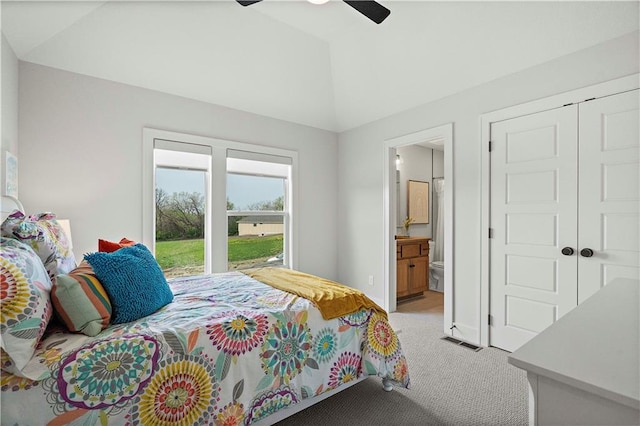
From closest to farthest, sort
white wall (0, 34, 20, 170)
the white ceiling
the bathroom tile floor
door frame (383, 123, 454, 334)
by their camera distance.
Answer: white wall (0, 34, 20, 170) < the white ceiling < door frame (383, 123, 454, 334) < the bathroom tile floor

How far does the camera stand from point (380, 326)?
6.89 feet

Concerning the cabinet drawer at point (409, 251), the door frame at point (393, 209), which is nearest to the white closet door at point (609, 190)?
the door frame at point (393, 209)

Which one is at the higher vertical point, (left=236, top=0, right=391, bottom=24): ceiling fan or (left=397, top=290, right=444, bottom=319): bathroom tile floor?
(left=236, top=0, right=391, bottom=24): ceiling fan

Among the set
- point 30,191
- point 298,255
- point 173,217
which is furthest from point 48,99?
point 298,255

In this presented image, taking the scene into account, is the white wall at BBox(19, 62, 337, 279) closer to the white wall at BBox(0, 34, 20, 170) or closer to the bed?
the white wall at BBox(0, 34, 20, 170)

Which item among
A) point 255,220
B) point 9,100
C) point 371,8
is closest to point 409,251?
point 255,220

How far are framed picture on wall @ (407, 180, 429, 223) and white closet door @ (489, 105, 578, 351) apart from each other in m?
2.50

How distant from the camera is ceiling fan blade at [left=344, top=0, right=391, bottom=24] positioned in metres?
2.03

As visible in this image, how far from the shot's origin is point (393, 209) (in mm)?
3965

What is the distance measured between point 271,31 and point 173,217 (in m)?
2.18

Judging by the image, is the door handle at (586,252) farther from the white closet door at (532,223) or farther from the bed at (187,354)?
the bed at (187,354)

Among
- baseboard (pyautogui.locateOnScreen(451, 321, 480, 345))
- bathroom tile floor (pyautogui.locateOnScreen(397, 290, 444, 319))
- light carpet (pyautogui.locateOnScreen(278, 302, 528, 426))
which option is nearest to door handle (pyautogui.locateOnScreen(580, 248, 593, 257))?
light carpet (pyautogui.locateOnScreen(278, 302, 528, 426))

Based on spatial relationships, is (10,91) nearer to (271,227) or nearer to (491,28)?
(271,227)

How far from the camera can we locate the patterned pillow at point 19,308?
109cm
